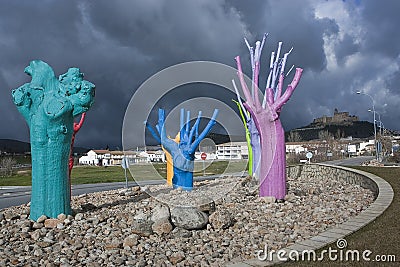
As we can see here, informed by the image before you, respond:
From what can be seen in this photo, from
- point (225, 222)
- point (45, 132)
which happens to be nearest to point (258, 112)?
point (225, 222)

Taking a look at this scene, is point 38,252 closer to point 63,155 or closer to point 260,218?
point 63,155

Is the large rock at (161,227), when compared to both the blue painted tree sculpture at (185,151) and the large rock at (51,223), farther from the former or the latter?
the blue painted tree sculpture at (185,151)

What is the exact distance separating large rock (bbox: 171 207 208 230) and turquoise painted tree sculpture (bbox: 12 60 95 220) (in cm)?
228

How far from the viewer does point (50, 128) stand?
6.36 meters

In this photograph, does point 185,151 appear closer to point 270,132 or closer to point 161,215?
point 270,132

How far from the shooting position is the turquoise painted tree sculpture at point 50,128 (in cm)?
633

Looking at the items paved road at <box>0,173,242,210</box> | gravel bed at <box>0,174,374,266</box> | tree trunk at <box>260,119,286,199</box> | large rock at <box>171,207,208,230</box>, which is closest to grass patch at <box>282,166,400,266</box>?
gravel bed at <box>0,174,374,266</box>

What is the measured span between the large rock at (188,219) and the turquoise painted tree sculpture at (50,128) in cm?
228

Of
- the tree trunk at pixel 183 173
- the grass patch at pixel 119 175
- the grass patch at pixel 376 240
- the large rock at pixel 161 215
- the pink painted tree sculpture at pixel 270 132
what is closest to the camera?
the grass patch at pixel 376 240

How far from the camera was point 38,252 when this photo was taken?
→ 15.3 ft

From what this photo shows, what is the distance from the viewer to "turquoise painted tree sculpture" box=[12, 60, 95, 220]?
6.33m

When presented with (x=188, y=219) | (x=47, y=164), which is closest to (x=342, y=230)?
(x=188, y=219)

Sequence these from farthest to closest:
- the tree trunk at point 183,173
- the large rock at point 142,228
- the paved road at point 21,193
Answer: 1. the tree trunk at point 183,173
2. the paved road at point 21,193
3. the large rock at point 142,228

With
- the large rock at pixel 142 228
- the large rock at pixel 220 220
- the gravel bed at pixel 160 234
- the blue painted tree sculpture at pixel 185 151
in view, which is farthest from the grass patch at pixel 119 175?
the large rock at pixel 142 228
